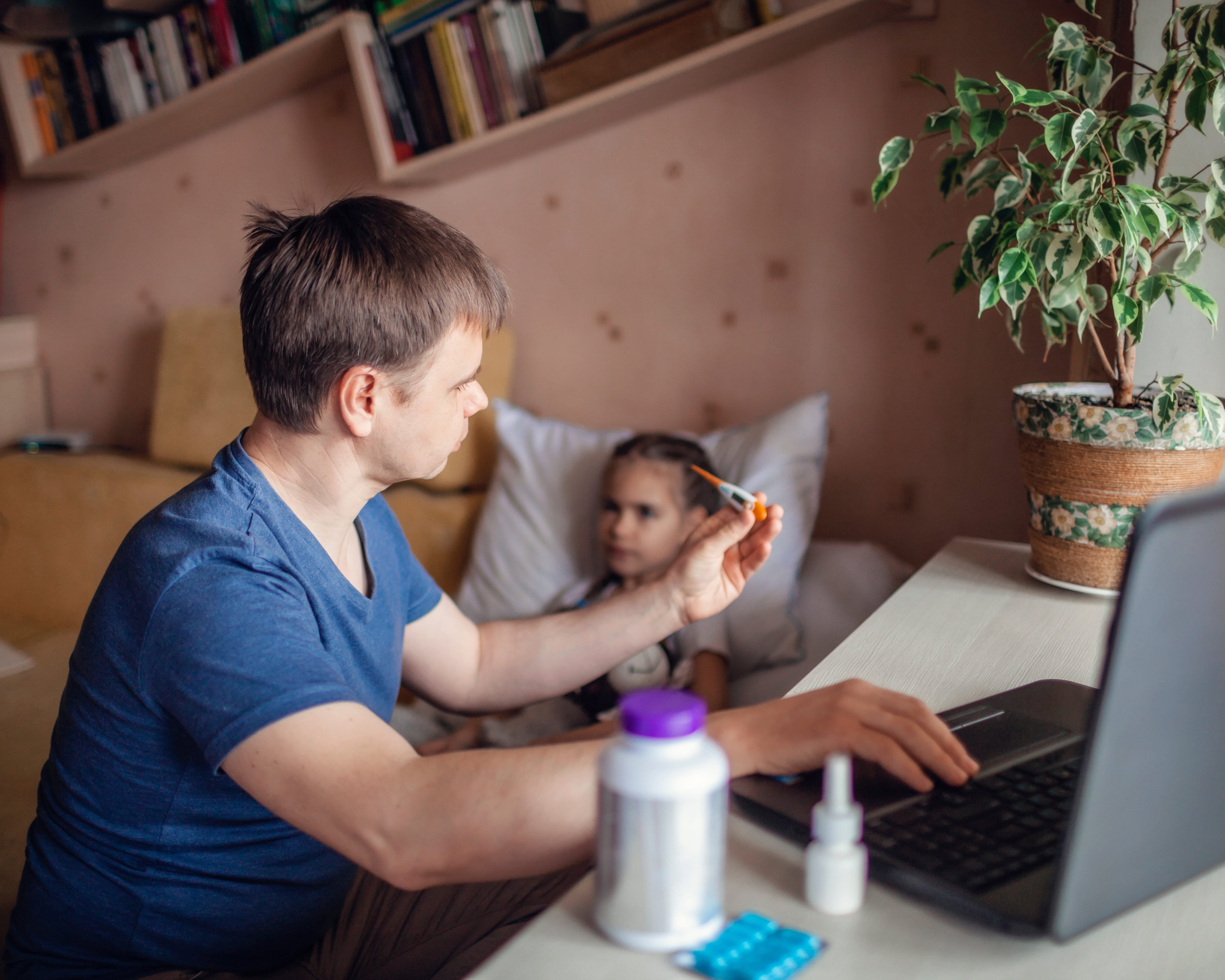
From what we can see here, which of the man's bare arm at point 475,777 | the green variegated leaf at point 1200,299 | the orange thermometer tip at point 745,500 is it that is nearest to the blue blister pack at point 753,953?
the man's bare arm at point 475,777

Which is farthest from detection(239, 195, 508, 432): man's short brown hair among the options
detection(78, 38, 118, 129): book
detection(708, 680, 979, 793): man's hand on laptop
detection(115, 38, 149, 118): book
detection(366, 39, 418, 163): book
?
detection(78, 38, 118, 129): book

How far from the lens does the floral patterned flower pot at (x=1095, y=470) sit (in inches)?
40.3

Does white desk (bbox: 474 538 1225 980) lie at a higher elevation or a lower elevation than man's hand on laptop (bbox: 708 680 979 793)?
lower

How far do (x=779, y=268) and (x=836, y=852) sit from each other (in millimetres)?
1347

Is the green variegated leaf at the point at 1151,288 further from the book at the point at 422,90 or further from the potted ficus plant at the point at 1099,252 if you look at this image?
the book at the point at 422,90

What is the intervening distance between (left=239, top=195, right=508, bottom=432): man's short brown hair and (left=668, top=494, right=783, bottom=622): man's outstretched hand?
12.8 inches

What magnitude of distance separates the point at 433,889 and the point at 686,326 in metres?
1.17

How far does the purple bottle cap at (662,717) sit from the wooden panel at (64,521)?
194 cm

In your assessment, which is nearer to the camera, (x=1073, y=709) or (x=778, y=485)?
(x=1073, y=709)

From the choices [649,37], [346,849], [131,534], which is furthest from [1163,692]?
[649,37]

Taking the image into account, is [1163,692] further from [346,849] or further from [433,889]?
[433,889]

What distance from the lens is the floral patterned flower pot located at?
1024mm

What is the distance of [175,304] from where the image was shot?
2648 millimetres

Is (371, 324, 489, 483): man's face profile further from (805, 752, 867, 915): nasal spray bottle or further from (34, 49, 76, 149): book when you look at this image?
(34, 49, 76, 149): book
